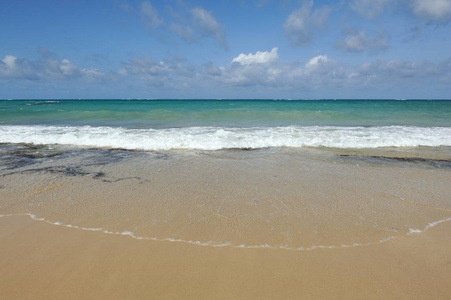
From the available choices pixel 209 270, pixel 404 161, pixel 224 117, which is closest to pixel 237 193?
pixel 209 270

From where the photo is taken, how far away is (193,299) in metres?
2.02

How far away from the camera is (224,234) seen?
2973 mm

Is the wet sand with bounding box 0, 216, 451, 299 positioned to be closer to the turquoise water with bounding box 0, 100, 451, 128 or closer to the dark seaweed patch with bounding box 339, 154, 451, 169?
the dark seaweed patch with bounding box 339, 154, 451, 169

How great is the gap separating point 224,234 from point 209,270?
0.64 meters

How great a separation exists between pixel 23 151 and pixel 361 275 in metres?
9.10

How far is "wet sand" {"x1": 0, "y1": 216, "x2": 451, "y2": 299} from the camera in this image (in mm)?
2090

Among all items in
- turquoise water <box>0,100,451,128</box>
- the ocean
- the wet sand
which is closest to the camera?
the wet sand

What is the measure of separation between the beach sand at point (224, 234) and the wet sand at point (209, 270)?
1 cm

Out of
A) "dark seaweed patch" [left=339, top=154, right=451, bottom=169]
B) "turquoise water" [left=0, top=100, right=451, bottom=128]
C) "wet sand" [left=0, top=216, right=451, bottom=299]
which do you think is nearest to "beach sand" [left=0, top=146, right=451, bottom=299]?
"wet sand" [left=0, top=216, right=451, bottom=299]

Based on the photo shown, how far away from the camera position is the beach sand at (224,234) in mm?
2168

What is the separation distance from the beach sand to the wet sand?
0.03 feet

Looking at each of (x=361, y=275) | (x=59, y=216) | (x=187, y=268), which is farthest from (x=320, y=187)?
(x=59, y=216)

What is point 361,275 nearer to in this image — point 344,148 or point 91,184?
point 91,184

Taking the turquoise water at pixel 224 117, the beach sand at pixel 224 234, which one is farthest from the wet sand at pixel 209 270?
the turquoise water at pixel 224 117
